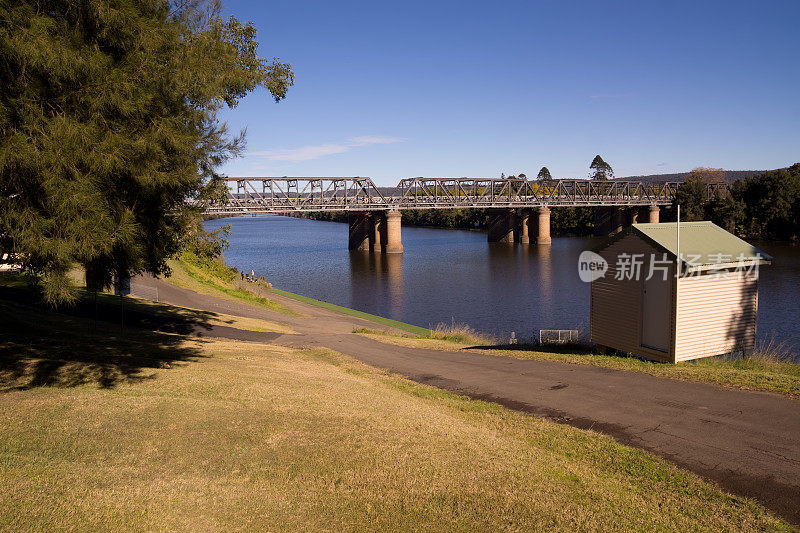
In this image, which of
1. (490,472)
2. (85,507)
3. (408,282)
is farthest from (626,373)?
(408,282)

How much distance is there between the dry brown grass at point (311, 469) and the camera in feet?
21.8

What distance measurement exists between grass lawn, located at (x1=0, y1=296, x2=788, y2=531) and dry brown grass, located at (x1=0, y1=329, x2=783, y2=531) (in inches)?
1.0

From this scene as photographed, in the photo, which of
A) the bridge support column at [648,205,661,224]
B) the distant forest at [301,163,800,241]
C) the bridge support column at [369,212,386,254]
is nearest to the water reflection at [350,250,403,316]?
the bridge support column at [369,212,386,254]

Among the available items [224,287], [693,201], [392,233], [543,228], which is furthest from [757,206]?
[224,287]

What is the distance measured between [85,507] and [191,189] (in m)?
7.60

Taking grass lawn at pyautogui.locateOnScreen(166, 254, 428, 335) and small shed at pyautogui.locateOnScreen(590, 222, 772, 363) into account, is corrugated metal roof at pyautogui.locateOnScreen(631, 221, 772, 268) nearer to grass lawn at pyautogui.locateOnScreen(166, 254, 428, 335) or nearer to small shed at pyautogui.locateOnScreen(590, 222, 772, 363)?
small shed at pyautogui.locateOnScreen(590, 222, 772, 363)

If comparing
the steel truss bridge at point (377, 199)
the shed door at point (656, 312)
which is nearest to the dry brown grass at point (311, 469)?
the shed door at point (656, 312)

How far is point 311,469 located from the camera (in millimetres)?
8016

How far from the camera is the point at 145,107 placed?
10.5 meters

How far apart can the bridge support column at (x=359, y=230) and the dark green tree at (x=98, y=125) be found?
8796 centimetres

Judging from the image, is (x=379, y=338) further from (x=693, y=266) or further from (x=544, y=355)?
(x=693, y=266)

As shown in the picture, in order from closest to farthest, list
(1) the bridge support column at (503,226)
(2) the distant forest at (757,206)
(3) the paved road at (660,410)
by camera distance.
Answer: (3) the paved road at (660,410) < (2) the distant forest at (757,206) < (1) the bridge support column at (503,226)

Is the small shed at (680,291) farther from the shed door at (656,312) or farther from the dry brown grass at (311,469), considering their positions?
the dry brown grass at (311,469)

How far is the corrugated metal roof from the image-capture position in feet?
55.1
